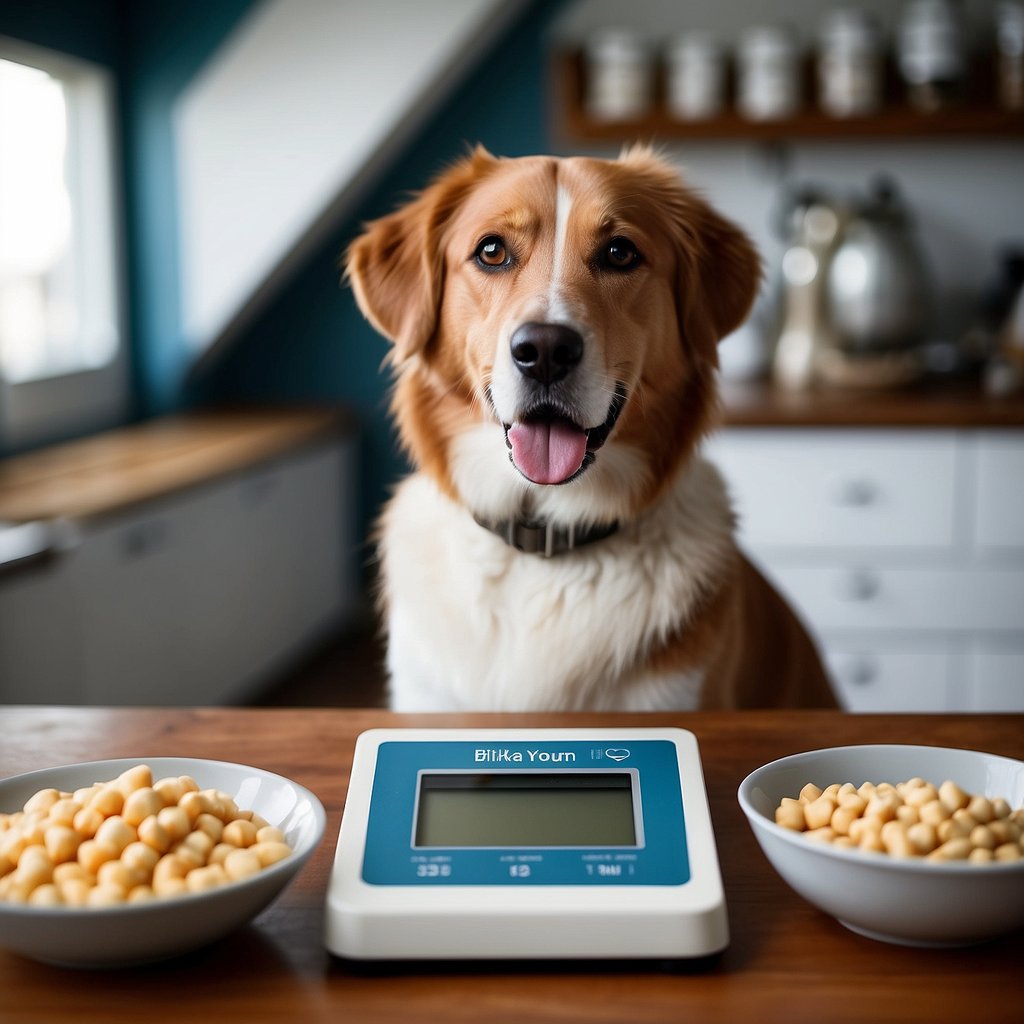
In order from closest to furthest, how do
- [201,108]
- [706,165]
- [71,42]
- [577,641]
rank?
[577,641], [71,42], [201,108], [706,165]

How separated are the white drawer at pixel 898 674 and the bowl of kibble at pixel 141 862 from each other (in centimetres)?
252

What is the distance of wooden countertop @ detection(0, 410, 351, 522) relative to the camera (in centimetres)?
242

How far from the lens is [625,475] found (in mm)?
1307

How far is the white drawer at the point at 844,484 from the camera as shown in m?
2.86

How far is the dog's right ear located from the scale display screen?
2.68ft

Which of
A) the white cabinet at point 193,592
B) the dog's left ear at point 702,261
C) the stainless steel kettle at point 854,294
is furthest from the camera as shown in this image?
the stainless steel kettle at point 854,294

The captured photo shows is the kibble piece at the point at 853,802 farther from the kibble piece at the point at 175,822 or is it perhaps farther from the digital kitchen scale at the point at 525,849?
the kibble piece at the point at 175,822

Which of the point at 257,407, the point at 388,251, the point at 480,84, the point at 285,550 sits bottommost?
the point at 285,550

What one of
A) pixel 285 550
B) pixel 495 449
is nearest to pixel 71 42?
pixel 285 550

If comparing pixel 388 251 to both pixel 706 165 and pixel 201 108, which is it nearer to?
pixel 201 108

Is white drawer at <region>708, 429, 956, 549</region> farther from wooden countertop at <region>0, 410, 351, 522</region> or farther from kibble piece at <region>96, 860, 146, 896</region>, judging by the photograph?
kibble piece at <region>96, 860, 146, 896</region>

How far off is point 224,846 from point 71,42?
3.11 meters

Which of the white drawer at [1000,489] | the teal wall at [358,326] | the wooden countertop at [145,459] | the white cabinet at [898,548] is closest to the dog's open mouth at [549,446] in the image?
the wooden countertop at [145,459]

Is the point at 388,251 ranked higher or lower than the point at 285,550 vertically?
higher
